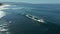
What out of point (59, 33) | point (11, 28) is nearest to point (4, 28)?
point (11, 28)

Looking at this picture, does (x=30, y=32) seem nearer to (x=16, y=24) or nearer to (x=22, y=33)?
(x=22, y=33)

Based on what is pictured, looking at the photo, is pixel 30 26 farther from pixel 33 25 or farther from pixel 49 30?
pixel 49 30

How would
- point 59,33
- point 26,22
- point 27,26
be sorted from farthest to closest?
point 26,22
point 27,26
point 59,33

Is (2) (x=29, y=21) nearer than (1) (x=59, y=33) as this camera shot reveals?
No

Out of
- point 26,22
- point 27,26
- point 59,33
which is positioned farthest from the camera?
point 26,22

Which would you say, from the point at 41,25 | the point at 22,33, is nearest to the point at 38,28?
the point at 41,25

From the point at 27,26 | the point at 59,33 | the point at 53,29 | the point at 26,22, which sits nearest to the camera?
the point at 59,33

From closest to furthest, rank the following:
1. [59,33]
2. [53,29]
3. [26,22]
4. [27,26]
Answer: [59,33] → [53,29] → [27,26] → [26,22]

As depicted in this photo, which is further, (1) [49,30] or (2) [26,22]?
(2) [26,22]
